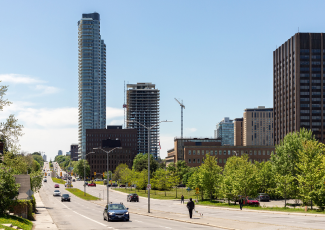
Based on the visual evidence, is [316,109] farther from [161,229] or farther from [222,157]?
[161,229]

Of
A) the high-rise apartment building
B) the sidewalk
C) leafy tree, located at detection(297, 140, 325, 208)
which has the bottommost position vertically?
the sidewalk

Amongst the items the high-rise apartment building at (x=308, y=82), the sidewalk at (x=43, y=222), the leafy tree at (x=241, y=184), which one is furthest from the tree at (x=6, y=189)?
the high-rise apartment building at (x=308, y=82)

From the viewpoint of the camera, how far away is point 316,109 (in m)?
178

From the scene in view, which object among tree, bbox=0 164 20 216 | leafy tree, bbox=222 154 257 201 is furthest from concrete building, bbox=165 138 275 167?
tree, bbox=0 164 20 216

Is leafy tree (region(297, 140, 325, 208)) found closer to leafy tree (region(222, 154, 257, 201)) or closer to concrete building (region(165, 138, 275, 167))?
leafy tree (region(222, 154, 257, 201))

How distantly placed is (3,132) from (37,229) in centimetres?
1632

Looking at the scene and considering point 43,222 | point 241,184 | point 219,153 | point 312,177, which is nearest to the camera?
point 43,222

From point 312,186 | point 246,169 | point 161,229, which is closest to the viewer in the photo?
point 161,229

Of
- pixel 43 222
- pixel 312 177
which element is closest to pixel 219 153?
pixel 312 177

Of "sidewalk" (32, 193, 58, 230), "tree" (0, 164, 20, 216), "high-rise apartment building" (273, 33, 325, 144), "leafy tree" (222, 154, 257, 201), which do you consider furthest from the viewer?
"high-rise apartment building" (273, 33, 325, 144)

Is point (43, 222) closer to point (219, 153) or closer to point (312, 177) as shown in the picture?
point (312, 177)

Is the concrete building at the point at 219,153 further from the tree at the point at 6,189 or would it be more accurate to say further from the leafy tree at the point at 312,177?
the tree at the point at 6,189

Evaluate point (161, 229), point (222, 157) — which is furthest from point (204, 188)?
point (222, 157)

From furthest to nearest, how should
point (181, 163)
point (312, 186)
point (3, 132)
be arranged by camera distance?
point (181, 163) → point (312, 186) → point (3, 132)
